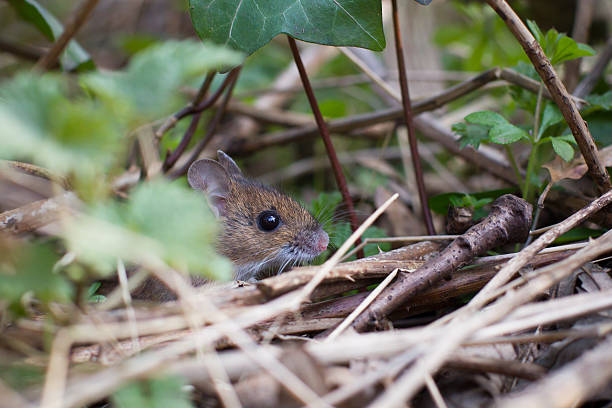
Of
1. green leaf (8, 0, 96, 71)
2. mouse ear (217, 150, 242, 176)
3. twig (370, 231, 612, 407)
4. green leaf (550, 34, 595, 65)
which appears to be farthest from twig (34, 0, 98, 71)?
twig (370, 231, 612, 407)

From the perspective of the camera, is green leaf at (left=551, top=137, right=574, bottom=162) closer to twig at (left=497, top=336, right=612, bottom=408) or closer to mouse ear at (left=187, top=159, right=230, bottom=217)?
twig at (left=497, top=336, right=612, bottom=408)

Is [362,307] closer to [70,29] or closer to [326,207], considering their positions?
[326,207]

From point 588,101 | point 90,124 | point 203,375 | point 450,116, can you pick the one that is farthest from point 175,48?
point 450,116

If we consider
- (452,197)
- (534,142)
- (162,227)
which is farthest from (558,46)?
(162,227)

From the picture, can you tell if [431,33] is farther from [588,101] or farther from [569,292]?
[569,292]

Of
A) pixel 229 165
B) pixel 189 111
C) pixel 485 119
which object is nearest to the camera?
pixel 485 119
